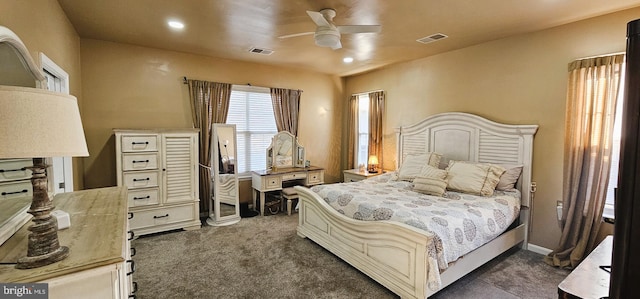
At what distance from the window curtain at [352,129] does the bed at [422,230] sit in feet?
3.90

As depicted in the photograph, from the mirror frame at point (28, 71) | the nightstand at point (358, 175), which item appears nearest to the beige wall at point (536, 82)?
the nightstand at point (358, 175)

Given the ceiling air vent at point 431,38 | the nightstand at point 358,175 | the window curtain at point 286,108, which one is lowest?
the nightstand at point 358,175

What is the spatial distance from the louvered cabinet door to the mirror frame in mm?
2119

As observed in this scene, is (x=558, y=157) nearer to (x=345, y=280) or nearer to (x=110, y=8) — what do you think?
(x=345, y=280)

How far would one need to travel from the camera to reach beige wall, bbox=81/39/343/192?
3697 millimetres

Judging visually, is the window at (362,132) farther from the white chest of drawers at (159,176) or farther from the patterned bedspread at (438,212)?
the white chest of drawers at (159,176)

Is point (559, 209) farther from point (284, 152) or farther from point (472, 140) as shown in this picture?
point (284, 152)

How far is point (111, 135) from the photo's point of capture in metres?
3.84

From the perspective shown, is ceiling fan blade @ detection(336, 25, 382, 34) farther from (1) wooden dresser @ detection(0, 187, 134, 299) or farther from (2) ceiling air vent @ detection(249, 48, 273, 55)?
(1) wooden dresser @ detection(0, 187, 134, 299)

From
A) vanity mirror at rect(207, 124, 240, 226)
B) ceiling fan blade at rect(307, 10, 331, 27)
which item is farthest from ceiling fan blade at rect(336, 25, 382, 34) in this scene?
vanity mirror at rect(207, 124, 240, 226)

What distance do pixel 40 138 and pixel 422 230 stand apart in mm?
2247

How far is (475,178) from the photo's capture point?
328 centimetres

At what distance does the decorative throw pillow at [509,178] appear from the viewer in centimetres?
336

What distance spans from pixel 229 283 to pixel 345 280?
3.54ft
